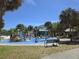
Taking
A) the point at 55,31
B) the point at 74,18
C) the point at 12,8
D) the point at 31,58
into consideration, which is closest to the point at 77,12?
the point at 74,18

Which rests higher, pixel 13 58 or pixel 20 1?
pixel 20 1

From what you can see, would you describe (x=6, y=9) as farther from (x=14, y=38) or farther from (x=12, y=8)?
(x=14, y=38)

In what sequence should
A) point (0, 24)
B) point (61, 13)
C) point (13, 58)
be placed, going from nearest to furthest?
point (13, 58), point (0, 24), point (61, 13)

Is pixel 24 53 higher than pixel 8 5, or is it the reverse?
pixel 8 5

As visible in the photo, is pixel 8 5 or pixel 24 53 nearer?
pixel 8 5

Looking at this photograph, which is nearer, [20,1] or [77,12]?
[20,1]

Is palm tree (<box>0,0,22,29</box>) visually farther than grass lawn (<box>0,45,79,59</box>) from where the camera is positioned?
Yes

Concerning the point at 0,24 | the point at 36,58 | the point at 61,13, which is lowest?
the point at 36,58

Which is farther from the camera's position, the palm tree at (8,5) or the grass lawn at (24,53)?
the palm tree at (8,5)

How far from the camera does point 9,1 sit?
1809 cm

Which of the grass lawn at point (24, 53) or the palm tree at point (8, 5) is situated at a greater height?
the palm tree at point (8, 5)

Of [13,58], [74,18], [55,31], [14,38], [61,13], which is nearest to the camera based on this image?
[13,58]

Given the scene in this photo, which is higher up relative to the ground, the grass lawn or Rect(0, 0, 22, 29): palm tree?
Rect(0, 0, 22, 29): palm tree

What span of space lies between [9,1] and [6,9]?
720mm
